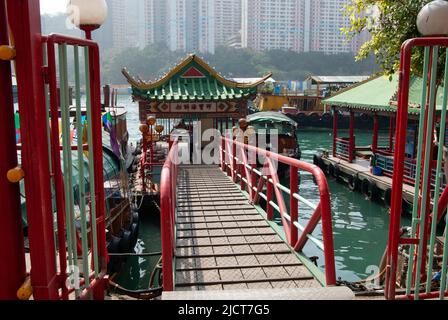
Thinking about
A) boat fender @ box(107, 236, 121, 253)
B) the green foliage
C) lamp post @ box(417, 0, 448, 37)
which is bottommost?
boat fender @ box(107, 236, 121, 253)

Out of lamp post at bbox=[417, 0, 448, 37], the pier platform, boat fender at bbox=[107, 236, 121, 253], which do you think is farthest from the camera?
the pier platform

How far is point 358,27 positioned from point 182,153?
11.3 metres

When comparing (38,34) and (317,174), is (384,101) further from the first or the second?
(38,34)

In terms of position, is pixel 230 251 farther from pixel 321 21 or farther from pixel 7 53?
pixel 321 21

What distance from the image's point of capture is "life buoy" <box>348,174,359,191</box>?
57.4 ft

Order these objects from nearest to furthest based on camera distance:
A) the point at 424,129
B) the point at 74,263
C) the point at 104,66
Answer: the point at 74,263, the point at 424,129, the point at 104,66

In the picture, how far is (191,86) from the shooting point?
1678cm

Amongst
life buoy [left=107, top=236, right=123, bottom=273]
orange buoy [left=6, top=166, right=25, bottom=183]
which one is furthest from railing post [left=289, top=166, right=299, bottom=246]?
life buoy [left=107, top=236, right=123, bottom=273]

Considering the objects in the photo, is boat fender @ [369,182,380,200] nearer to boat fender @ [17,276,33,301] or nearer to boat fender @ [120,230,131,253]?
boat fender @ [120,230,131,253]

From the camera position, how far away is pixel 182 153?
17.6 meters

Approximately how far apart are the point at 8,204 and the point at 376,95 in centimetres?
1694

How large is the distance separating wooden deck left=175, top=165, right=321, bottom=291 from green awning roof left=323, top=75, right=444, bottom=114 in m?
7.50

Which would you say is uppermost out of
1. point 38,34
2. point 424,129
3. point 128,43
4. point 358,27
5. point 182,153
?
point 128,43
